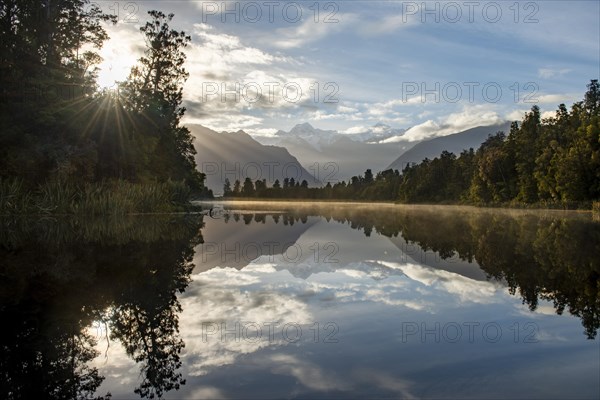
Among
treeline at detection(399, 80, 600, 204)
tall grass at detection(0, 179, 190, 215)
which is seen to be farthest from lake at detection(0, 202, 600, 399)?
treeline at detection(399, 80, 600, 204)

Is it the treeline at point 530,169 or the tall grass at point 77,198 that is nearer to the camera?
the tall grass at point 77,198

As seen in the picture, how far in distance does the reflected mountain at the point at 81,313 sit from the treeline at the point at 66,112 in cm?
1950

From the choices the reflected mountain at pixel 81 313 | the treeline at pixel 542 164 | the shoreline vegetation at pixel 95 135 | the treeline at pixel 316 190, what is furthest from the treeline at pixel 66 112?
the treeline at pixel 316 190

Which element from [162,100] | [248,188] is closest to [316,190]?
[248,188]

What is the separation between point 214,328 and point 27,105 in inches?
1308

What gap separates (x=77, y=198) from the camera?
1280 inches

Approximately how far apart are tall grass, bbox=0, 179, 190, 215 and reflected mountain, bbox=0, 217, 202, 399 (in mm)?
16170

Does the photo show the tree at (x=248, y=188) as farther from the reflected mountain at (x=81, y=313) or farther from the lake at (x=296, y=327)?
the lake at (x=296, y=327)

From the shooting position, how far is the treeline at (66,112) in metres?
32.2

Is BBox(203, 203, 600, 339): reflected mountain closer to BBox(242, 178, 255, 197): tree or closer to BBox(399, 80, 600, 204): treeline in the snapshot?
BBox(399, 80, 600, 204): treeline

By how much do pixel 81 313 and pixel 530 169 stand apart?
80582mm

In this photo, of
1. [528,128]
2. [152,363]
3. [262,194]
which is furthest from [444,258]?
[262,194]

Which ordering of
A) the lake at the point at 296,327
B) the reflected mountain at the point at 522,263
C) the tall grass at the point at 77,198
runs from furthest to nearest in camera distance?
the tall grass at the point at 77,198 → the reflected mountain at the point at 522,263 → the lake at the point at 296,327

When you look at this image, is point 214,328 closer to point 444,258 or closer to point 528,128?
point 444,258
